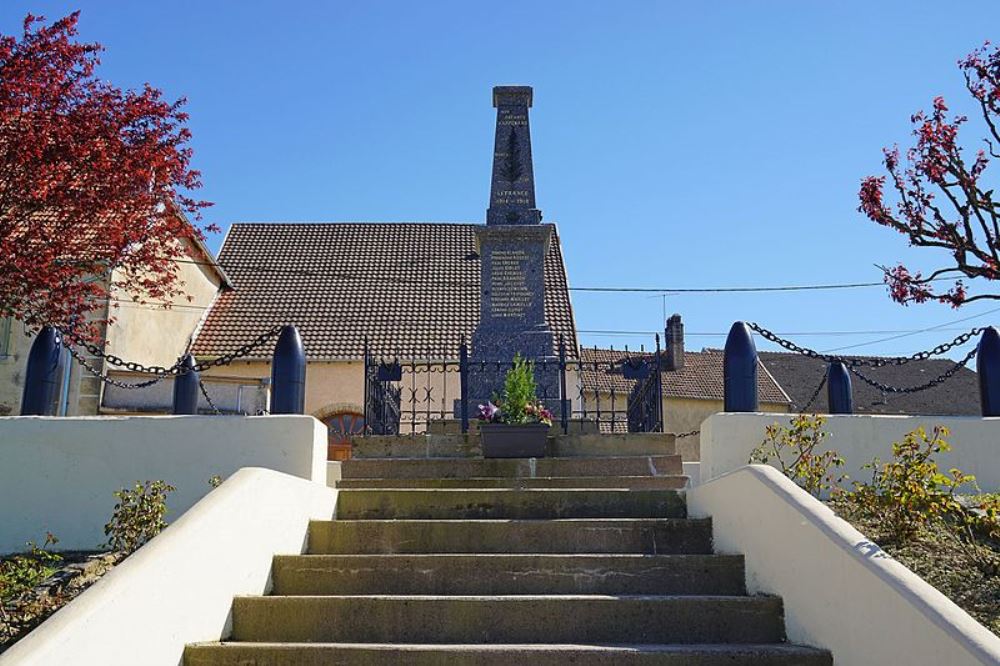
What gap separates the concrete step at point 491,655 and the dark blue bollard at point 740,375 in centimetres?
348

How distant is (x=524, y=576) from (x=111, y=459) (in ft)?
12.4

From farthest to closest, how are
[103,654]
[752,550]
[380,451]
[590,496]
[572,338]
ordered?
1. [572,338]
2. [380,451]
3. [590,496]
4. [752,550]
5. [103,654]

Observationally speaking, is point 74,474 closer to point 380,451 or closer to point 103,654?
point 380,451

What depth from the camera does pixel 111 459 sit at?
768cm

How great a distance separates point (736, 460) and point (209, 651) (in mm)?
4472

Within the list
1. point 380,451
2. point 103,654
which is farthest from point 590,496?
point 103,654

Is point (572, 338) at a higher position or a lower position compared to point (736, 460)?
higher

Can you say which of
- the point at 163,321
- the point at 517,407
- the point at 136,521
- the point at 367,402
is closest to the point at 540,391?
the point at 367,402

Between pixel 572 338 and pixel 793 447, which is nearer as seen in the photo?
pixel 793 447

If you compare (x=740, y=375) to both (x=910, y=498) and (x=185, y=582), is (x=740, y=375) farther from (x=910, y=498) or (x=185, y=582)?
(x=185, y=582)

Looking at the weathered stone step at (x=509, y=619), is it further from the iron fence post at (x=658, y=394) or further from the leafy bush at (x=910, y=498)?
the iron fence post at (x=658, y=394)

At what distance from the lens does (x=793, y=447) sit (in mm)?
7688

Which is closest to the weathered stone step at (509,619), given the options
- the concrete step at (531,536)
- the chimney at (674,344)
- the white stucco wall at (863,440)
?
the concrete step at (531,536)

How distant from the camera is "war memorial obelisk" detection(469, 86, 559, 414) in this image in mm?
12453
